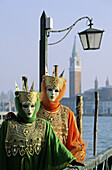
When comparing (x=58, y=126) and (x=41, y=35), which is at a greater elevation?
(x=41, y=35)

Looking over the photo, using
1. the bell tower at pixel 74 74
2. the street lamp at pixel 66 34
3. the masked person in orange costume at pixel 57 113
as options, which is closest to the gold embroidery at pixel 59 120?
the masked person in orange costume at pixel 57 113

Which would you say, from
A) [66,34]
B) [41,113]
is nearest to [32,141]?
[41,113]

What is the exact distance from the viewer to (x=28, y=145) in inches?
173

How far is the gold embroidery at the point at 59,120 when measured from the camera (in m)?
5.34

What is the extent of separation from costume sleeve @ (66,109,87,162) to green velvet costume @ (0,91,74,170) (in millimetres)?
763

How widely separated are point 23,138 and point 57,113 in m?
1.08

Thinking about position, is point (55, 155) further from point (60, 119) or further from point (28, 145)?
point (60, 119)

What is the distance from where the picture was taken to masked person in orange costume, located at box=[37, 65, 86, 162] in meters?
5.31

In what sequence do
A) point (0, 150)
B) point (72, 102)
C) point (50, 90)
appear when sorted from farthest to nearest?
1. point (72, 102)
2. point (50, 90)
3. point (0, 150)

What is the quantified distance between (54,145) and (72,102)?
329 feet

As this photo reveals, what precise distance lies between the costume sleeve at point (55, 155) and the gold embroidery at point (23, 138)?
0.07 metres

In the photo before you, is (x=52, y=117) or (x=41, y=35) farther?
(x=41, y=35)

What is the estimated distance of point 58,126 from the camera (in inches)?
212

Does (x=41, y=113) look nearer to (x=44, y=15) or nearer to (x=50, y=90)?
(x=50, y=90)
